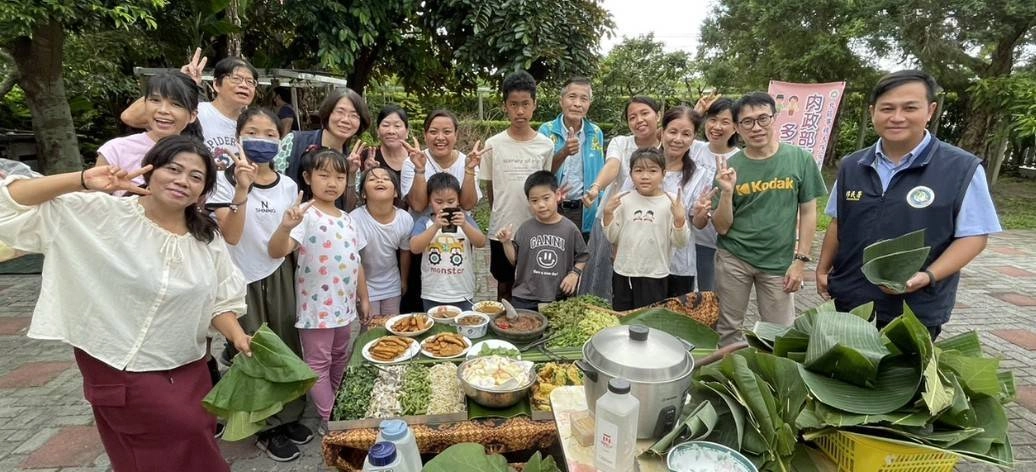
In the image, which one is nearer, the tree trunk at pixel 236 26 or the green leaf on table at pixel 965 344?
the green leaf on table at pixel 965 344

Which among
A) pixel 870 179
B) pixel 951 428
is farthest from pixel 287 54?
pixel 951 428

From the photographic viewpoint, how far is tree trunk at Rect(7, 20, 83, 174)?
6930mm

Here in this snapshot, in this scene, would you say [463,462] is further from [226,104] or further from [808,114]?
[808,114]

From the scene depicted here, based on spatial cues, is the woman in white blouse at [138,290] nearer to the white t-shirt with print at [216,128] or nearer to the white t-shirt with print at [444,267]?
the white t-shirt with print at [216,128]

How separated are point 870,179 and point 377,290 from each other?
130 inches

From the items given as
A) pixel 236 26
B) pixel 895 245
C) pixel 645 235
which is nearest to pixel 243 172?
pixel 645 235

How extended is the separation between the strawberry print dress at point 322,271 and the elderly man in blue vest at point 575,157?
2.01 meters

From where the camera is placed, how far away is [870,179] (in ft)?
9.00

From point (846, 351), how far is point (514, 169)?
3.00 metres

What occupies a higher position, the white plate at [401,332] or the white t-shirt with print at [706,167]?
the white t-shirt with print at [706,167]

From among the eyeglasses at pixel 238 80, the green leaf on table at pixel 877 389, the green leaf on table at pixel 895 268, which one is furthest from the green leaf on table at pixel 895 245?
the eyeglasses at pixel 238 80

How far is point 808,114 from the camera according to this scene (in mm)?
8258

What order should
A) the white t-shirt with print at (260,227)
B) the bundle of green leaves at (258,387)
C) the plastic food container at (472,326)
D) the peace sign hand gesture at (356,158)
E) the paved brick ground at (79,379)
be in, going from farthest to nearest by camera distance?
1. the peace sign hand gesture at (356,158)
2. the paved brick ground at (79,379)
3. the plastic food container at (472,326)
4. the white t-shirt with print at (260,227)
5. the bundle of green leaves at (258,387)

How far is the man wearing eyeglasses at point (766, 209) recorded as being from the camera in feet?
11.5
